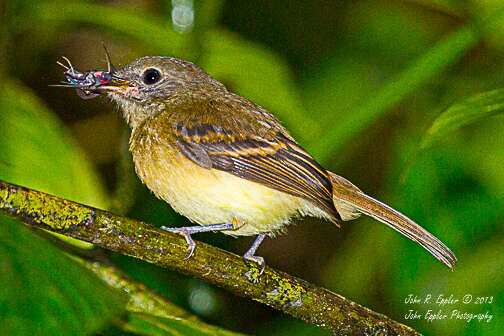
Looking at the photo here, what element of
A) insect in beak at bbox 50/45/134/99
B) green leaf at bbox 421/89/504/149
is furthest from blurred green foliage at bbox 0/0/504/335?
insect in beak at bbox 50/45/134/99

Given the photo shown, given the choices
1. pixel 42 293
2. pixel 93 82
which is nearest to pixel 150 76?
pixel 93 82

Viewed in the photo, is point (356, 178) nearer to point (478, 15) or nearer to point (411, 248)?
point (411, 248)

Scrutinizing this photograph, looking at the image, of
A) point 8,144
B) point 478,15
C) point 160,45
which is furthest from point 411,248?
point 8,144

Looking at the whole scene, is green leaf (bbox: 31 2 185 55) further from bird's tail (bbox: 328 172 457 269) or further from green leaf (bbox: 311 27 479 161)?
bird's tail (bbox: 328 172 457 269)

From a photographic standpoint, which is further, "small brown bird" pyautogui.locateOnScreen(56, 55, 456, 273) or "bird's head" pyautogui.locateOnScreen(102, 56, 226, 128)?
"bird's head" pyautogui.locateOnScreen(102, 56, 226, 128)

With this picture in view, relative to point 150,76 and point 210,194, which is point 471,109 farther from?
point 150,76

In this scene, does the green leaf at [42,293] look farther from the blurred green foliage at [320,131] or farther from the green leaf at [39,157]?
the green leaf at [39,157]
